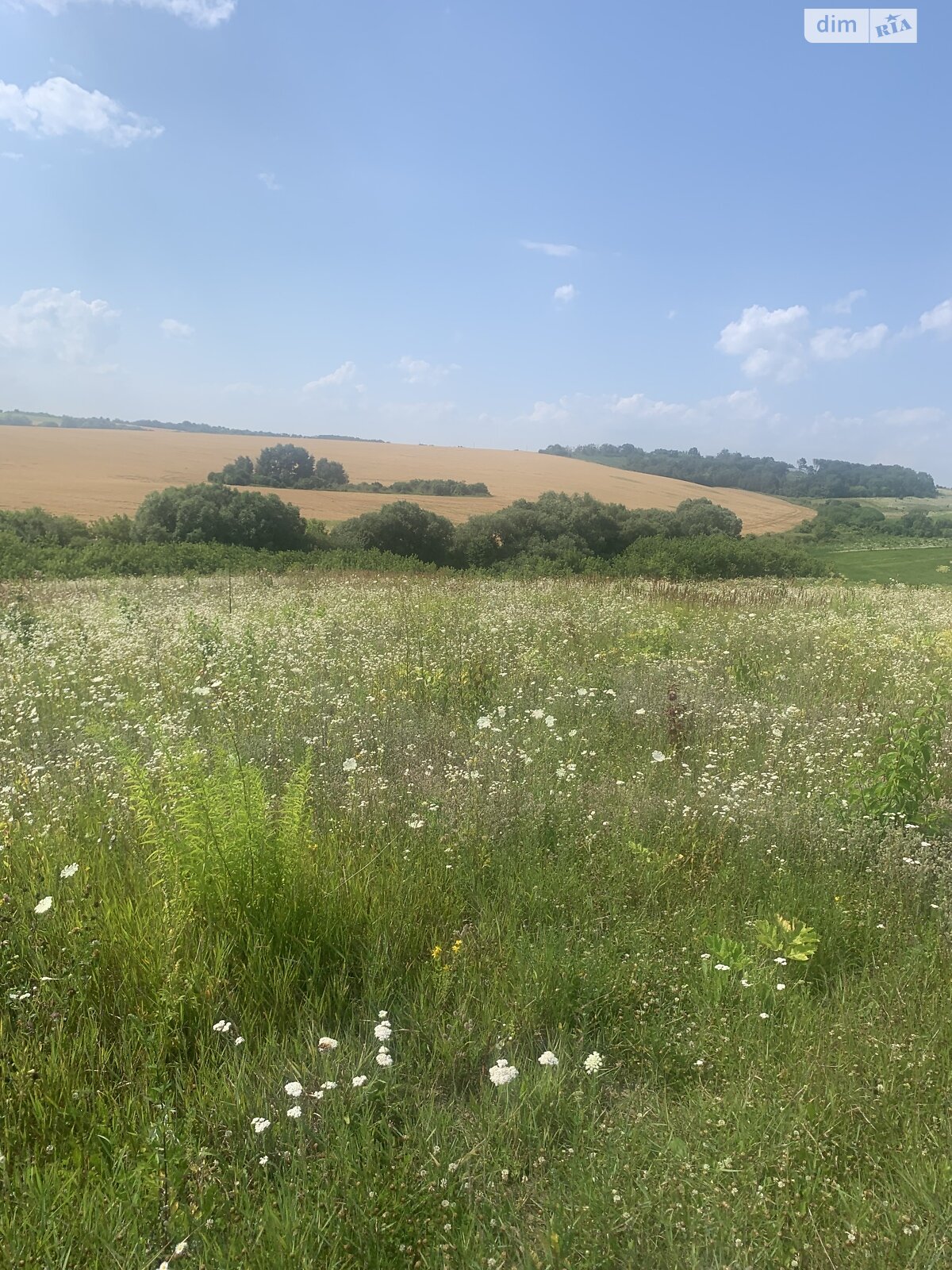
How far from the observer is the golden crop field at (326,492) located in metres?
36.0

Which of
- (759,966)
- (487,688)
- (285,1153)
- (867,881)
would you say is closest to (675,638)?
(487,688)

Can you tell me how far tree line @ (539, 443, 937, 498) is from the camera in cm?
7612

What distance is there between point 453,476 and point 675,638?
47.5m

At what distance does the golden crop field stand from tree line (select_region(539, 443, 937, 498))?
532cm

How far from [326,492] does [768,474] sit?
2266 inches

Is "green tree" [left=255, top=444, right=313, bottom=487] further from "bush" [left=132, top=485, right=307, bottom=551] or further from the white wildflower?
the white wildflower

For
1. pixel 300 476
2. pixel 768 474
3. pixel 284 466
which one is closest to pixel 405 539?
pixel 300 476

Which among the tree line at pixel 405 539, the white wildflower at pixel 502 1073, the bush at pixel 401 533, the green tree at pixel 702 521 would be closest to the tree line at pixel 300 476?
the green tree at pixel 702 521

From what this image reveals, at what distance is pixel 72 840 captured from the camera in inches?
147

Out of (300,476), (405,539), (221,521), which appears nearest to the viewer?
(221,521)

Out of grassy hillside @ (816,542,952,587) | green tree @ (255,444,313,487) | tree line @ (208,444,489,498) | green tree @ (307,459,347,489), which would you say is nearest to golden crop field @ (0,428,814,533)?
tree line @ (208,444,489,498)

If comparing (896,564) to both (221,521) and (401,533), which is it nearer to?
(401,533)

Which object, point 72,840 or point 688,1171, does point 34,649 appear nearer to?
point 72,840

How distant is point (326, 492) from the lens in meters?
43.6
